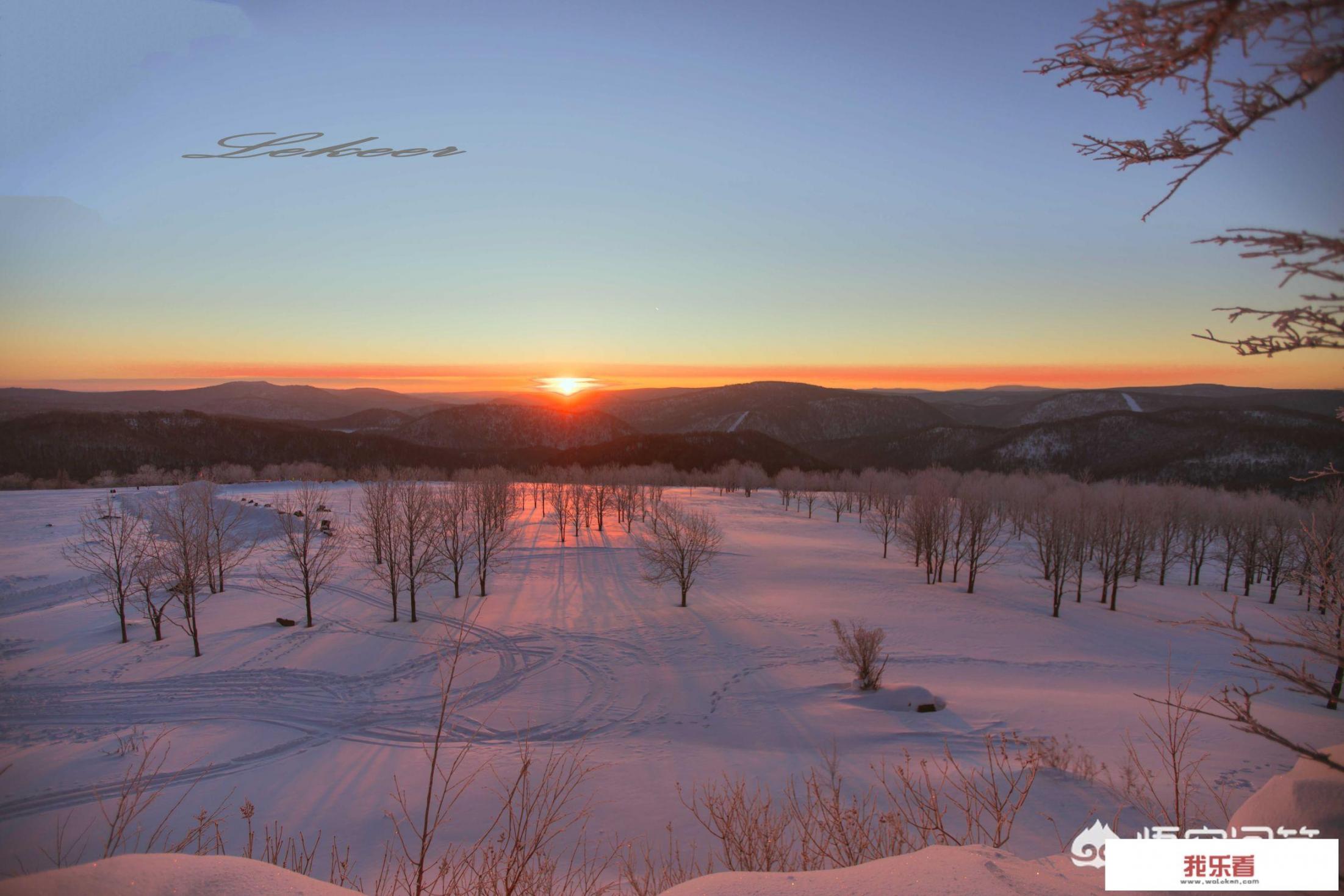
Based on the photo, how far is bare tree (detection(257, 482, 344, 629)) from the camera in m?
23.8

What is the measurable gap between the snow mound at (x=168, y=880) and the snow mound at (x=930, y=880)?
2.24 meters

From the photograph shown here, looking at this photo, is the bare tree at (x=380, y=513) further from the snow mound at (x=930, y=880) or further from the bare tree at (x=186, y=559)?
the snow mound at (x=930, y=880)

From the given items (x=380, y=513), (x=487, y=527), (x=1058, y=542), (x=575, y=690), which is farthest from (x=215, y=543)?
(x=1058, y=542)

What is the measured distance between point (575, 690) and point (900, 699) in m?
9.91

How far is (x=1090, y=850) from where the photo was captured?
3.79 m

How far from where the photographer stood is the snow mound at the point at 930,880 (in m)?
3.30

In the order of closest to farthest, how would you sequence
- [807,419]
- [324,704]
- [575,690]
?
1. [324,704]
2. [575,690]
3. [807,419]

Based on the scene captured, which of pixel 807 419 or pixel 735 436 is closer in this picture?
pixel 735 436

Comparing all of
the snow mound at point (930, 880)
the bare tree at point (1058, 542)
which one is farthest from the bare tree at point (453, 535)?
the bare tree at point (1058, 542)

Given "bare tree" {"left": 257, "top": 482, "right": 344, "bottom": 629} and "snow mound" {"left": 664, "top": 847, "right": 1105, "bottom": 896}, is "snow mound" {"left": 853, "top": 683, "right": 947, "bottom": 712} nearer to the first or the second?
"snow mound" {"left": 664, "top": 847, "right": 1105, "bottom": 896}

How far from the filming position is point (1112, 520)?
1407 inches

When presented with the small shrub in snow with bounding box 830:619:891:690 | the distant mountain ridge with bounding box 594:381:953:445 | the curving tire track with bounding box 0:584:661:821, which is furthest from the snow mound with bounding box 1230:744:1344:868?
the distant mountain ridge with bounding box 594:381:953:445

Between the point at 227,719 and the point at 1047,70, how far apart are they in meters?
20.1

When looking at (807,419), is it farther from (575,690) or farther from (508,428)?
(575,690)
